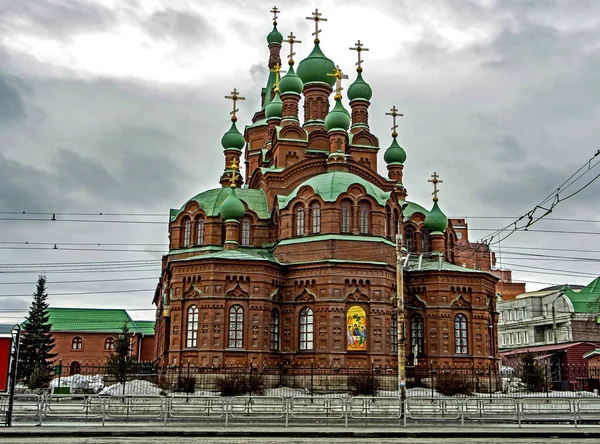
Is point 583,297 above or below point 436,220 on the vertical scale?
below

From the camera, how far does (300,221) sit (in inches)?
1444

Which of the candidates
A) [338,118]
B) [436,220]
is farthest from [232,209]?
[436,220]

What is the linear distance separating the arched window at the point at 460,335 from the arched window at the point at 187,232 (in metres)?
15.4

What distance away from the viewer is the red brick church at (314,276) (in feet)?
112

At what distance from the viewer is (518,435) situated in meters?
18.2

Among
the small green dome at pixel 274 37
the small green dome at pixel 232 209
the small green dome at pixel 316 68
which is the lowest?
the small green dome at pixel 232 209

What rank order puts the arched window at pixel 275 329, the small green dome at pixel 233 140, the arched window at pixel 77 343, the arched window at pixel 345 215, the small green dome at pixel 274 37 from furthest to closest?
the arched window at pixel 77 343 → the small green dome at pixel 274 37 → the small green dome at pixel 233 140 → the arched window at pixel 345 215 → the arched window at pixel 275 329

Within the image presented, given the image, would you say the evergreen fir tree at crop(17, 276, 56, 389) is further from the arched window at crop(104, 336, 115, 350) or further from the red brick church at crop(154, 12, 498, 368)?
the red brick church at crop(154, 12, 498, 368)

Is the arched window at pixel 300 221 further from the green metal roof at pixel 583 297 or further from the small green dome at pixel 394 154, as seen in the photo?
the green metal roof at pixel 583 297

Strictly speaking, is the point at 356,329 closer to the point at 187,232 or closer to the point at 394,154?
the point at 187,232

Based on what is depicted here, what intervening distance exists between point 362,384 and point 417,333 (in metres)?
6.83

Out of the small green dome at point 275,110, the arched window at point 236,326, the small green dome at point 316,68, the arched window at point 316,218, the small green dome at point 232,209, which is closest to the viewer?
the arched window at point 236,326

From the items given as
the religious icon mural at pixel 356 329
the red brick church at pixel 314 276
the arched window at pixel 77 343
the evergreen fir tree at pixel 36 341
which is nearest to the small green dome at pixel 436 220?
the red brick church at pixel 314 276

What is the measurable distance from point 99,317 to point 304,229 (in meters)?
36.4
